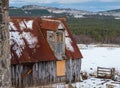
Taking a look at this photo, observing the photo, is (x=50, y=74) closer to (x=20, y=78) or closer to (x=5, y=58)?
(x=20, y=78)

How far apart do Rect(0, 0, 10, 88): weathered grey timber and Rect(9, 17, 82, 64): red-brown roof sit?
1247 cm

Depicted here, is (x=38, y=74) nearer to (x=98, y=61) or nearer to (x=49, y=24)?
(x=49, y=24)

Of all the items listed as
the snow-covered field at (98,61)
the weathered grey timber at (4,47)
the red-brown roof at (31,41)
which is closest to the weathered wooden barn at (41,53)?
the red-brown roof at (31,41)

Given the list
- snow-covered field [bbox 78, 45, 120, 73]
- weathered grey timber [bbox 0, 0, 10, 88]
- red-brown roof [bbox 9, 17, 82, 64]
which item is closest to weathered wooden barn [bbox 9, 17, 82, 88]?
red-brown roof [bbox 9, 17, 82, 64]

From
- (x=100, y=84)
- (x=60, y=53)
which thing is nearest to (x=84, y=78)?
(x=100, y=84)

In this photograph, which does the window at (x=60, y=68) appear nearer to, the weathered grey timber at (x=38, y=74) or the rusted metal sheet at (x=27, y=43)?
the weathered grey timber at (x=38, y=74)

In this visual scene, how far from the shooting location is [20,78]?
A: 1834 cm

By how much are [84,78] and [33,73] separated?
20.8 feet

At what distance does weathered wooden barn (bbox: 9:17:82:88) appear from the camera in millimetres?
18484

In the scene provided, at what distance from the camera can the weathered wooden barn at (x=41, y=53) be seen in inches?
728

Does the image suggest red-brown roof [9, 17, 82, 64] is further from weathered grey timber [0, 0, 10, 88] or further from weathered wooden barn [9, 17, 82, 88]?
weathered grey timber [0, 0, 10, 88]

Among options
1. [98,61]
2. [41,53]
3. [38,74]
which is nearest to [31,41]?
[41,53]

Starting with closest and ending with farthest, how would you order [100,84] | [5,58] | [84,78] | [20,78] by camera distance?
[5,58] < [20,78] < [100,84] < [84,78]

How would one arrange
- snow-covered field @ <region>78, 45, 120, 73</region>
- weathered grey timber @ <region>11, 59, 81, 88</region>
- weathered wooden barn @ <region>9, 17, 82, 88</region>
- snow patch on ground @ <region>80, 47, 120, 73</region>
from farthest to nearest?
1. snow patch on ground @ <region>80, 47, 120, 73</region>
2. snow-covered field @ <region>78, 45, 120, 73</region>
3. weathered wooden barn @ <region>9, 17, 82, 88</region>
4. weathered grey timber @ <region>11, 59, 81, 88</region>
